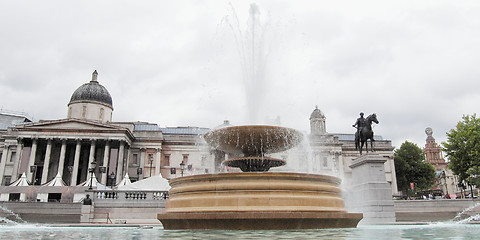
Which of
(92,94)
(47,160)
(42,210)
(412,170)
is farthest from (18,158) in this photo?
(412,170)

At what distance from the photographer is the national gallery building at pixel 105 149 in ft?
155

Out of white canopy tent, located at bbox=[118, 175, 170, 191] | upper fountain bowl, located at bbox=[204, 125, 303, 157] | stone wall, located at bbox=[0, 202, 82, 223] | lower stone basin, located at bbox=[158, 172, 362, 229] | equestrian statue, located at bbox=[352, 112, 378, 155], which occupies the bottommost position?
stone wall, located at bbox=[0, 202, 82, 223]

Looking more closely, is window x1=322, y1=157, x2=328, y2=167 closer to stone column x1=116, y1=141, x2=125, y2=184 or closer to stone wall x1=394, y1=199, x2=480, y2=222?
stone wall x1=394, y1=199, x2=480, y2=222

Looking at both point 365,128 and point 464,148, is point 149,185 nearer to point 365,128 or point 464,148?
point 365,128

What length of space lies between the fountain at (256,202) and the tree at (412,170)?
5675cm

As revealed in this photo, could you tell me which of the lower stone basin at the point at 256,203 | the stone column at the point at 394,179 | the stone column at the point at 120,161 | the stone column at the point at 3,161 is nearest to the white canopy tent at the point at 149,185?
the lower stone basin at the point at 256,203

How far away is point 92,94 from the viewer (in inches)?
2131

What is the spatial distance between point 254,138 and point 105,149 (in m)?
40.5

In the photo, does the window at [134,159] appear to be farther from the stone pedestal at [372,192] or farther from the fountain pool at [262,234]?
the fountain pool at [262,234]

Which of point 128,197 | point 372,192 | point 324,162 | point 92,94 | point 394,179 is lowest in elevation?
point 128,197

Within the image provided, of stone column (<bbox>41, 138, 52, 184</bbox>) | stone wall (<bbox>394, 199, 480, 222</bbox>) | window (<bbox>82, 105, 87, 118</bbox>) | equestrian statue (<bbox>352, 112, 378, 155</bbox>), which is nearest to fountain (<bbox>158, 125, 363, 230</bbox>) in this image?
equestrian statue (<bbox>352, 112, 378, 155</bbox>)

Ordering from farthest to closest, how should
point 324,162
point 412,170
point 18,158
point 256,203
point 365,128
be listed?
point 412,170, point 324,162, point 18,158, point 365,128, point 256,203

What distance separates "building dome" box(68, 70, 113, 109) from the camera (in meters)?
53.8

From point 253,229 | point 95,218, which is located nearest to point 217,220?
point 253,229
